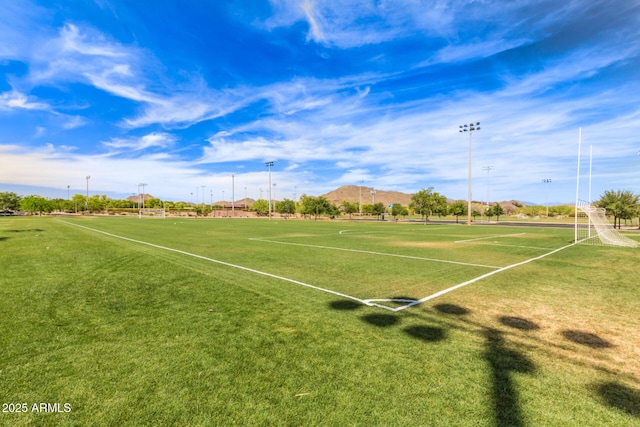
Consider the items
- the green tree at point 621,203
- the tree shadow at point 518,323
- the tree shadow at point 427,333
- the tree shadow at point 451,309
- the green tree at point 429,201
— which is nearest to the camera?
the tree shadow at point 427,333

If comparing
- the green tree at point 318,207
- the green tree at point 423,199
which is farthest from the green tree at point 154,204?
the green tree at point 423,199

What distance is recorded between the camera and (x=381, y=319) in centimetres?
555

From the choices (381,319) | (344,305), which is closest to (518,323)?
(381,319)

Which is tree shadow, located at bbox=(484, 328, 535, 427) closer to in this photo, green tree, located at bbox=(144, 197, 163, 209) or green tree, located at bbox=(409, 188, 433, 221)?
green tree, located at bbox=(409, 188, 433, 221)

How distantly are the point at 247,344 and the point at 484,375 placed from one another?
3066 mm

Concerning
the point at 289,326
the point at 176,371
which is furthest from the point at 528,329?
the point at 176,371

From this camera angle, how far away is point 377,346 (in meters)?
4.41

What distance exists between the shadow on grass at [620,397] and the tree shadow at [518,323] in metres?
1.69

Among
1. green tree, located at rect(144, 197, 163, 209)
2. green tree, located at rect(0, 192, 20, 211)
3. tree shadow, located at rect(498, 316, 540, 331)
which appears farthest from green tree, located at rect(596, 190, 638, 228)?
green tree, located at rect(0, 192, 20, 211)

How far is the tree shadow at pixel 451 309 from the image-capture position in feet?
19.5

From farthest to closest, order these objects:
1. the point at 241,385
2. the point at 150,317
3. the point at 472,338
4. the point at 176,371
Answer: the point at 150,317, the point at 472,338, the point at 176,371, the point at 241,385

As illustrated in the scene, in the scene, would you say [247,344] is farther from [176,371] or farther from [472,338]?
[472,338]

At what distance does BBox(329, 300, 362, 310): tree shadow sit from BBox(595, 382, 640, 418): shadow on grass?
12.1 ft

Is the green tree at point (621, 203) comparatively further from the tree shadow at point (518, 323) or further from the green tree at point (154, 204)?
the green tree at point (154, 204)
